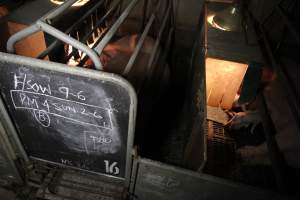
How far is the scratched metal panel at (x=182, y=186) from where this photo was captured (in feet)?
7.25

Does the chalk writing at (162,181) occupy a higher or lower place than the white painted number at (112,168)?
higher

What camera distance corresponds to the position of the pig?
3820mm

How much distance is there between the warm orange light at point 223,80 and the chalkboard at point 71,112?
2.16 m

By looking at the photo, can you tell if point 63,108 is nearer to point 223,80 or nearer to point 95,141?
point 95,141

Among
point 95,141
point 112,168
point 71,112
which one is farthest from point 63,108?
point 112,168

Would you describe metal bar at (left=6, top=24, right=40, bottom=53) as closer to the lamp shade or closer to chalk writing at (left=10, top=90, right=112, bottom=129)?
chalk writing at (left=10, top=90, right=112, bottom=129)

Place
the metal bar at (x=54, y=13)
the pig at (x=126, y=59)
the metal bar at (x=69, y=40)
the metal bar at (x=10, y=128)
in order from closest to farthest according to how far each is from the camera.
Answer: the metal bar at (x=69, y=40), the metal bar at (x=54, y=13), the metal bar at (x=10, y=128), the pig at (x=126, y=59)

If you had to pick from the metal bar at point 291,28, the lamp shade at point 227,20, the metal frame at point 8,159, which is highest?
the metal bar at point 291,28

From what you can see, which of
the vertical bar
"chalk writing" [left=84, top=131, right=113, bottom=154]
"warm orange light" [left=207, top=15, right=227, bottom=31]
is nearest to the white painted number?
"chalk writing" [left=84, top=131, right=113, bottom=154]

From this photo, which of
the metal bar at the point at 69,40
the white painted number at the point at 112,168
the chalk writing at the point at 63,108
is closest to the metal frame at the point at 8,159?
the chalk writing at the point at 63,108

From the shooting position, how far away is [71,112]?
229 centimetres

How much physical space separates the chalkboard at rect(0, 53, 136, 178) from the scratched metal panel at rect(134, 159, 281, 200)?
0.83 feet

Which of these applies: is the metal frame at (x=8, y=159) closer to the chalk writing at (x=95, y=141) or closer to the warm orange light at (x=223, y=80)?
the chalk writing at (x=95, y=141)

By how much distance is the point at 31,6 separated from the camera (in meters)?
4.26
